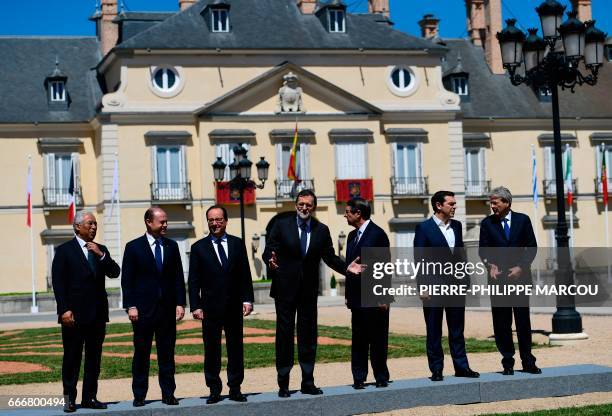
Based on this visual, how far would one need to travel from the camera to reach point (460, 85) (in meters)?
49.9

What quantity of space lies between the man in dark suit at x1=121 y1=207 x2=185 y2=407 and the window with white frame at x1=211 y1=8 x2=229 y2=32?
34424 mm

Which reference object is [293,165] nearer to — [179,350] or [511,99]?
[511,99]

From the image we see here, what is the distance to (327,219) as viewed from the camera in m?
45.1

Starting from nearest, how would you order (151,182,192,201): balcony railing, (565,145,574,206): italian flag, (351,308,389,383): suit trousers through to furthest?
(351,308,389,383): suit trousers, (151,182,192,201): balcony railing, (565,145,574,206): italian flag

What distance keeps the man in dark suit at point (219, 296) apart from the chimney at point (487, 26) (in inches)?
1619

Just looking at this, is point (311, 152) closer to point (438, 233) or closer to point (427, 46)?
point (427, 46)

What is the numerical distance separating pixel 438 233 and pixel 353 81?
111ft

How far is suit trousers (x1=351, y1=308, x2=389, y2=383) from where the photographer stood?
1218 centimetres

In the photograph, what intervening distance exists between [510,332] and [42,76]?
37.2 m

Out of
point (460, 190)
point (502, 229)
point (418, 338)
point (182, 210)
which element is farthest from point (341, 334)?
point (460, 190)

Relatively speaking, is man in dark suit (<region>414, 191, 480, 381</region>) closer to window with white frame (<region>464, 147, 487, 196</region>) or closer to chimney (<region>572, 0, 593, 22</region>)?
window with white frame (<region>464, 147, 487, 196</region>)

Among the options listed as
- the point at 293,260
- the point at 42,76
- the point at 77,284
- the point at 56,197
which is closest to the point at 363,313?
the point at 293,260

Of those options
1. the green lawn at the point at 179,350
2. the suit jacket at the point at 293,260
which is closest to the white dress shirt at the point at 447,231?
the suit jacket at the point at 293,260

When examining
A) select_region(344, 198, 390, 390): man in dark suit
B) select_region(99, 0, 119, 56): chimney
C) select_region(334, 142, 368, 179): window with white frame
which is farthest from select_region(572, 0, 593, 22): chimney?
select_region(344, 198, 390, 390): man in dark suit
